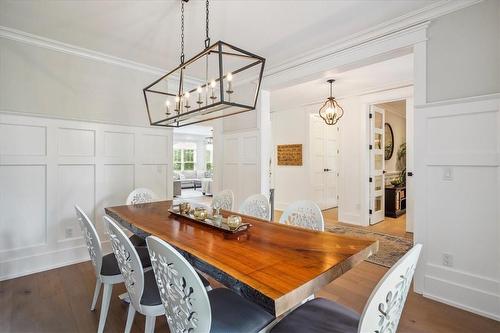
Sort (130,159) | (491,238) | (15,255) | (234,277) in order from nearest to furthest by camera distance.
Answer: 1. (234,277)
2. (491,238)
3. (15,255)
4. (130,159)

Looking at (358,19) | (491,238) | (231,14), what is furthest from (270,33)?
(491,238)

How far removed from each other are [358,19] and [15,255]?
14.3ft

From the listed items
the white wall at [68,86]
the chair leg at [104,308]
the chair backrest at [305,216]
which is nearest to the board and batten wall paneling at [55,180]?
the white wall at [68,86]

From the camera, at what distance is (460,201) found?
2234 millimetres

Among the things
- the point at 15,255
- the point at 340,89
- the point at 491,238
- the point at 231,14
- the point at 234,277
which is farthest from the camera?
the point at 340,89

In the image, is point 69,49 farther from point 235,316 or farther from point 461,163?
point 461,163

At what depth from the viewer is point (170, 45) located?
121 inches

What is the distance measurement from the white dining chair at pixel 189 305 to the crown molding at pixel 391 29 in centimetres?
278

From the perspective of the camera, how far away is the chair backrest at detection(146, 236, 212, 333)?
→ 99 cm

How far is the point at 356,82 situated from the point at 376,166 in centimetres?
177

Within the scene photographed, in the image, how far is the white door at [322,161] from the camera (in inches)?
247

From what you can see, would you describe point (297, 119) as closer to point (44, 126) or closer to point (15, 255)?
point (44, 126)

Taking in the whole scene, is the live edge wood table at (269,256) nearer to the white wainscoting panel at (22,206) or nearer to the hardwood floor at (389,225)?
the white wainscoting panel at (22,206)

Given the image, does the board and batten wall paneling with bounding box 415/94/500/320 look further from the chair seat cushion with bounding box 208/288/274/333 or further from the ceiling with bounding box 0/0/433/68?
the chair seat cushion with bounding box 208/288/274/333
